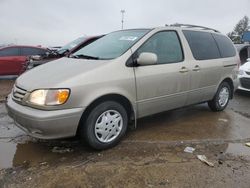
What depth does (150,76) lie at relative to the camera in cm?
432

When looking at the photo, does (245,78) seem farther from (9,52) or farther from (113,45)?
(9,52)

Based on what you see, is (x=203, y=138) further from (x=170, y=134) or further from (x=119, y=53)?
(x=119, y=53)

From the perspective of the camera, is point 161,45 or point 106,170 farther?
point 161,45

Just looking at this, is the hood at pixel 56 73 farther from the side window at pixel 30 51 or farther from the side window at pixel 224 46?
the side window at pixel 30 51

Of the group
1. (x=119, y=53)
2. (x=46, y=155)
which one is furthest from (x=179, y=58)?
(x=46, y=155)

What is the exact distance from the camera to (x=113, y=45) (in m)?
4.65

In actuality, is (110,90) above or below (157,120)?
above

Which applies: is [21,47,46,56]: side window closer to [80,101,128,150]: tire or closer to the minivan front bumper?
the minivan front bumper

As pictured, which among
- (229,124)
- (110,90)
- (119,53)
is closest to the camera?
(110,90)

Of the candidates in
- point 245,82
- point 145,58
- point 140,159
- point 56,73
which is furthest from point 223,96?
point 56,73

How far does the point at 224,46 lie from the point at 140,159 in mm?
3499

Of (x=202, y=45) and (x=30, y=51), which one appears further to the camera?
(x=30, y=51)

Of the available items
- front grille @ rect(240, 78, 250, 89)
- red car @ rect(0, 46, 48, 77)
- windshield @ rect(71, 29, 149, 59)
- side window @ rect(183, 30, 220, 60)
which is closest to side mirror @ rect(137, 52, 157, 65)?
windshield @ rect(71, 29, 149, 59)

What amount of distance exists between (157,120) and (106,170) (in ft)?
7.28
